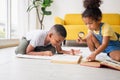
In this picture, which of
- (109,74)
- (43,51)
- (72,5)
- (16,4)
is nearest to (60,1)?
(72,5)

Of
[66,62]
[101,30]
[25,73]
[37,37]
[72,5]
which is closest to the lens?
[25,73]

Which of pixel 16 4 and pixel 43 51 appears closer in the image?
pixel 43 51

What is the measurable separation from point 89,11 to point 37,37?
526 millimetres

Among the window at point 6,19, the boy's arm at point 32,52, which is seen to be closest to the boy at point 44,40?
the boy's arm at point 32,52

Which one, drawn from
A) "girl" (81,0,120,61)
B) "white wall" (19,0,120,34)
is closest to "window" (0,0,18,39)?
"white wall" (19,0,120,34)

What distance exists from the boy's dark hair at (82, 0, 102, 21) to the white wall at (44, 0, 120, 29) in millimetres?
2828

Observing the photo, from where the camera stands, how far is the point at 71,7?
4.63 m

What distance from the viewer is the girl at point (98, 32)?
1.58 meters

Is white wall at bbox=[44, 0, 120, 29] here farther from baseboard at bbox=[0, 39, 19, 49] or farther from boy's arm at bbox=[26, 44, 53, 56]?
boy's arm at bbox=[26, 44, 53, 56]

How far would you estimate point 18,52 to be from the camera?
6.41 feet

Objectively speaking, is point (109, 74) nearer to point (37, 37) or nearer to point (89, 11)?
point (89, 11)

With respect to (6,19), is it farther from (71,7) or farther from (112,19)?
(112,19)

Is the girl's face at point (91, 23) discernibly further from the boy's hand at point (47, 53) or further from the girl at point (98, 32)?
the boy's hand at point (47, 53)

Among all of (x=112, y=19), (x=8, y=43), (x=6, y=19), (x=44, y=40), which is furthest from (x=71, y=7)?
(x=44, y=40)
